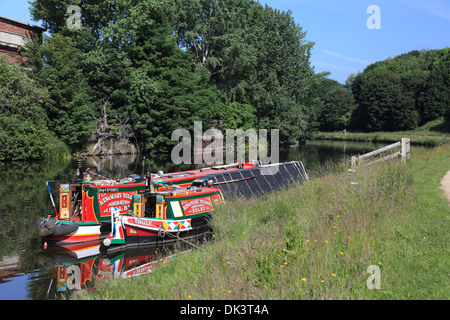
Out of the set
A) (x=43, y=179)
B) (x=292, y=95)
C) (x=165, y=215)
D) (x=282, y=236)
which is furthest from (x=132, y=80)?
(x=282, y=236)

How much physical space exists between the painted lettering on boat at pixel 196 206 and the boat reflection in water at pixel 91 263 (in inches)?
57.1

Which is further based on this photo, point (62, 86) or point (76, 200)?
point (62, 86)

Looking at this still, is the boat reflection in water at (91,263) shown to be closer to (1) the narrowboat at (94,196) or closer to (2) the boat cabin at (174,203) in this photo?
(2) the boat cabin at (174,203)

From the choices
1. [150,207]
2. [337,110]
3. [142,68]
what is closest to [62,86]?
[142,68]

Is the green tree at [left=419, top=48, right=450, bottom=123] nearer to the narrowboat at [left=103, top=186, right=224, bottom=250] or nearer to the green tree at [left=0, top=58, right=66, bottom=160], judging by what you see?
the green tree at [left=0, top=58, right=66, bottom=160]

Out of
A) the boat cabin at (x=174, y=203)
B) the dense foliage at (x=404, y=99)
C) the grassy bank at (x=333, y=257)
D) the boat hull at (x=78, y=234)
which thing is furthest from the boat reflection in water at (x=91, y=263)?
the dense foliage at (x=404, y=99)

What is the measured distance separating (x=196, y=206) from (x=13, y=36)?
35982mm

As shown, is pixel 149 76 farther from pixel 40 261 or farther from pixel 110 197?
pixel 40 261

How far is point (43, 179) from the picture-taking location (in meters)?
23.5

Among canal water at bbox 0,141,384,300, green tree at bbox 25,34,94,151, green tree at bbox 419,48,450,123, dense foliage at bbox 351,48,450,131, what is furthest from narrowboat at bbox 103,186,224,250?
green tree at bbox 419,48,450,123

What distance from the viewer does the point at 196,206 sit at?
564 inches

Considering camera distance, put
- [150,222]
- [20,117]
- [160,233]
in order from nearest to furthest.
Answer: [150,222] → [160,233] → [20,117]
